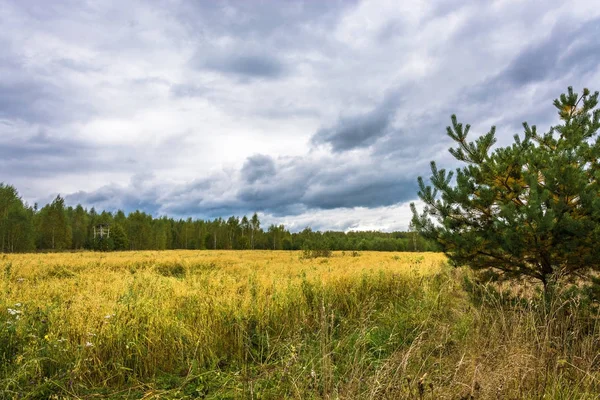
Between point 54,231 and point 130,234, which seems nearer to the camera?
point 54,231

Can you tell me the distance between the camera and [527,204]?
165 inches

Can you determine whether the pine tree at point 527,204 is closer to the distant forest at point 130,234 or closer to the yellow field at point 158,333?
the yellow field at point 158,333

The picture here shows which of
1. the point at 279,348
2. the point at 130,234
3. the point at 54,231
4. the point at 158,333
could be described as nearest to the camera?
the point at 279,348

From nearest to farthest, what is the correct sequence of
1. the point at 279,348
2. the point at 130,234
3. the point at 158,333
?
the point at 279,348 < the point at 158,333 < the point at 130,234

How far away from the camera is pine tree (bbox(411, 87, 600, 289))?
4.12 meters

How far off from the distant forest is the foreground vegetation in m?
21.7

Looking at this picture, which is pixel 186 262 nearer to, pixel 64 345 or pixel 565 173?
pixel 64 345

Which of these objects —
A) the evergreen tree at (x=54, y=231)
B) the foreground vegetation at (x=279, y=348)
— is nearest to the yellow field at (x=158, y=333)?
the foreground vegetation at (x=279, y=348)

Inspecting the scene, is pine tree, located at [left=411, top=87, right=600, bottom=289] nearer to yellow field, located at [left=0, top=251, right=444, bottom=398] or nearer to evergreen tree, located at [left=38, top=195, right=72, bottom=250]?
yellow field, located at [left=0, top=251, right=444, bottom=398]

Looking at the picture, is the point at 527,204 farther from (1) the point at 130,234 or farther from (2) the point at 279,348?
(1) the point at 130,234

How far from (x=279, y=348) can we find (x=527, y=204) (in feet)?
11.3

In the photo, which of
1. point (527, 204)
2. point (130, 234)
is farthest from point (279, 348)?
point (130, 234)

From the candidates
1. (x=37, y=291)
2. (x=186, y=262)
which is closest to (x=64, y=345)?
(x=37, y=291)

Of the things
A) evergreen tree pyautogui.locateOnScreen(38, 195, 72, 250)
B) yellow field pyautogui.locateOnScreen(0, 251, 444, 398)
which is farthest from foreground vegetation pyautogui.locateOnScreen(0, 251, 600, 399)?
evergreen tree pyautogui.locateOnScreen(38, 195, 72, 250)
